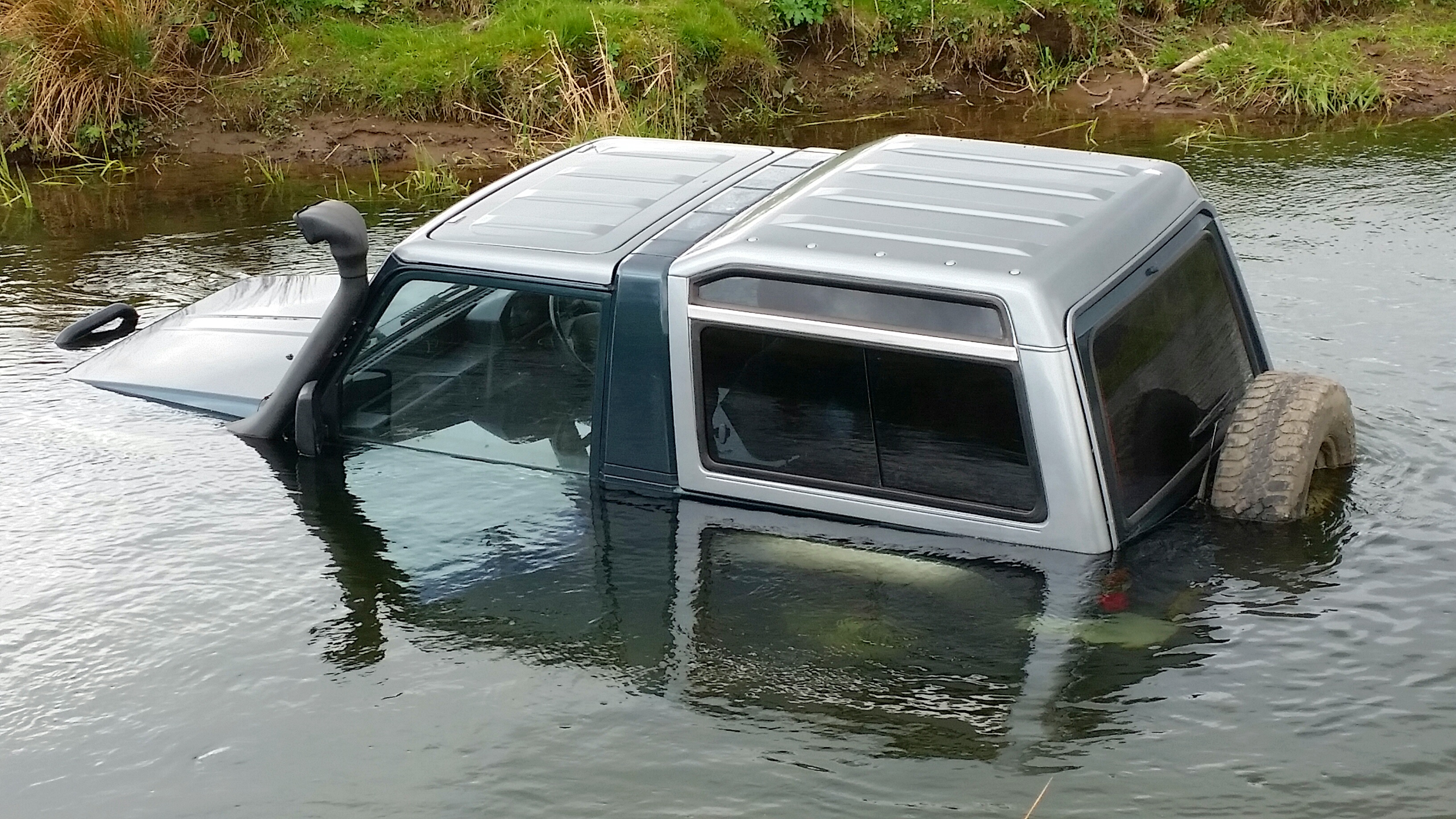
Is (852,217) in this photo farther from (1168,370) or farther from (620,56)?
(620,56)

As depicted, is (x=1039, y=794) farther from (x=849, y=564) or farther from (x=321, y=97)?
(x=321, y=97)

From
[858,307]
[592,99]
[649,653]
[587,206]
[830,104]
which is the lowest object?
[649,653]

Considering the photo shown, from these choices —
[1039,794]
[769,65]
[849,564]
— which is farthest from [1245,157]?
[1039,794]

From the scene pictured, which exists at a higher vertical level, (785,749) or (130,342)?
(130,342)

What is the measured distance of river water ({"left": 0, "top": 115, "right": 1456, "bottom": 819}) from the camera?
352 centimetres

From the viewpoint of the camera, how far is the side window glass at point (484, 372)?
14.6 feet

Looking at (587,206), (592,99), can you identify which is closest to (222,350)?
(587,206)

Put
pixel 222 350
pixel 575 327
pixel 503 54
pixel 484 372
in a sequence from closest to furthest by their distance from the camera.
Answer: pixel 575 327
pixel 484 372
pixel 222 350
pixel 503 54

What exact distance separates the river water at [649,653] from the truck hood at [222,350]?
0.14 metres

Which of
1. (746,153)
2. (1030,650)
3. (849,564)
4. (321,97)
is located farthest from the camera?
(321,97)

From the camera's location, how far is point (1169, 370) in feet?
13.3

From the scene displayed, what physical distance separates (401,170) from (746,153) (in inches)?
237

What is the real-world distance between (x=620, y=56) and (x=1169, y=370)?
25.3ft

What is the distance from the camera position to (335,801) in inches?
142
